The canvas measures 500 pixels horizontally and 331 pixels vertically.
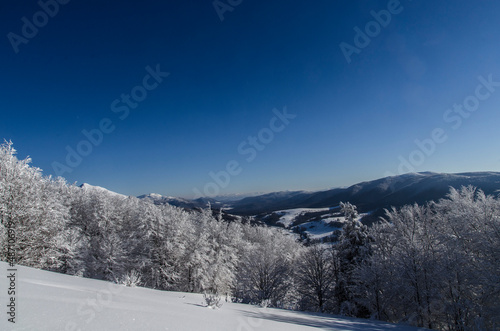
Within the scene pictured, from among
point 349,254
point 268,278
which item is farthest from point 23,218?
point 349,254

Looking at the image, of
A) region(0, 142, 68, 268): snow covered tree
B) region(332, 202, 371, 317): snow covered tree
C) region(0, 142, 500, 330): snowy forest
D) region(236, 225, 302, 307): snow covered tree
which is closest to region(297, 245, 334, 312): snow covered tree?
region(0, 142, 500, 330): snowy forest

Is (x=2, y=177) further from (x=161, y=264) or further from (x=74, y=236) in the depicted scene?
(x=161, y=264)

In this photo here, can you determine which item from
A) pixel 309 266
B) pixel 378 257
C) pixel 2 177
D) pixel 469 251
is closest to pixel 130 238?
pixel 2 177

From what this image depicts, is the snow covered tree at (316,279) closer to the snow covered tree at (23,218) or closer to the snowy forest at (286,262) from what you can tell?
the snowy forest at (286,262)

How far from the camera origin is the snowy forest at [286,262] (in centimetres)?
1479

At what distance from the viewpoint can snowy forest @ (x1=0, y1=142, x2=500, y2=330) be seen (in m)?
14.8

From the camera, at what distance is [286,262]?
32500mm

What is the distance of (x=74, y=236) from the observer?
22.0 m

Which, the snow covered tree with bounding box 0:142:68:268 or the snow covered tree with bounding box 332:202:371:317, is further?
the snow covered tree with bounding box 332:202:371:317

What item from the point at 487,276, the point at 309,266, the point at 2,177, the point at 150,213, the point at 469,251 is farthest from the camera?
the point at 309,266

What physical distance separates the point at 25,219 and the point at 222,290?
21.5 metres

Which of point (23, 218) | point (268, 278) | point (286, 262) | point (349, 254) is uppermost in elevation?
point (23, 218)

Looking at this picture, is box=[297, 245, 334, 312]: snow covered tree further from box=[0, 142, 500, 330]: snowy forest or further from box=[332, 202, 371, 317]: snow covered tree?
box=[332, 202, 371, 317]: snow covered tree

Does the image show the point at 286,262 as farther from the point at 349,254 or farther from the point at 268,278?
the point at 349,254
